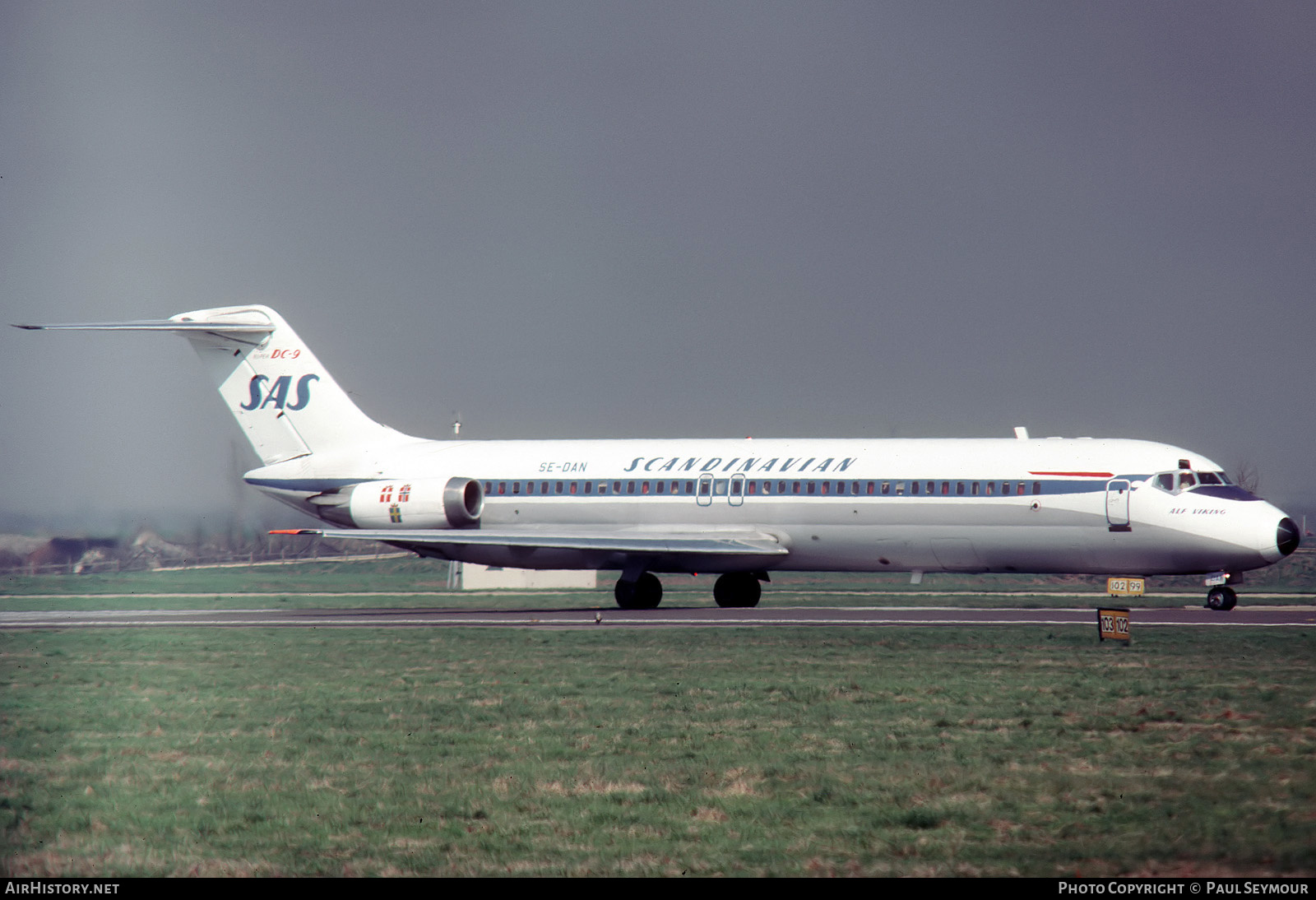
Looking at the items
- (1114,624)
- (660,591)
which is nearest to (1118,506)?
(1114,624)

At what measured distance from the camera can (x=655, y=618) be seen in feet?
109

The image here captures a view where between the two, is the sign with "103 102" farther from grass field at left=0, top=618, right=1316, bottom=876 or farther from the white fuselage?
the white fuselage

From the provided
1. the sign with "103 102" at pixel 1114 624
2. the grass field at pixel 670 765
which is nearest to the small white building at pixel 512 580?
the sign with "103 102" at pixel 1114 624

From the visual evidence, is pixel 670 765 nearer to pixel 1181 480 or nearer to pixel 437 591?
pixel 1181 480

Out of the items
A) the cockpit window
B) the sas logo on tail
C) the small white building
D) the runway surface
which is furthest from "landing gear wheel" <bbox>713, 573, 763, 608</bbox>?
the small white building

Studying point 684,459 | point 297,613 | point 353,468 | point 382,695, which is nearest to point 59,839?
point 382,695

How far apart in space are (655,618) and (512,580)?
2617 centimetres

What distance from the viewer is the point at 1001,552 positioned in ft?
117

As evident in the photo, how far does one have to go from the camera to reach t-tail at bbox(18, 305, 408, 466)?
44188mm

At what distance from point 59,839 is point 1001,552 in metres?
29.0

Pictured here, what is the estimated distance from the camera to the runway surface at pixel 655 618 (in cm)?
2995

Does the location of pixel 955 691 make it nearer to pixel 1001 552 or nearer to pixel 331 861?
pixel 331 861

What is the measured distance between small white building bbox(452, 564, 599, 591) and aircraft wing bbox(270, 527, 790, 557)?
55.0ft

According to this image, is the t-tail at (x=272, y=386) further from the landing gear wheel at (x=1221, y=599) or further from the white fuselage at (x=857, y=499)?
the landing gear wheel at (x=1221, y=599)
